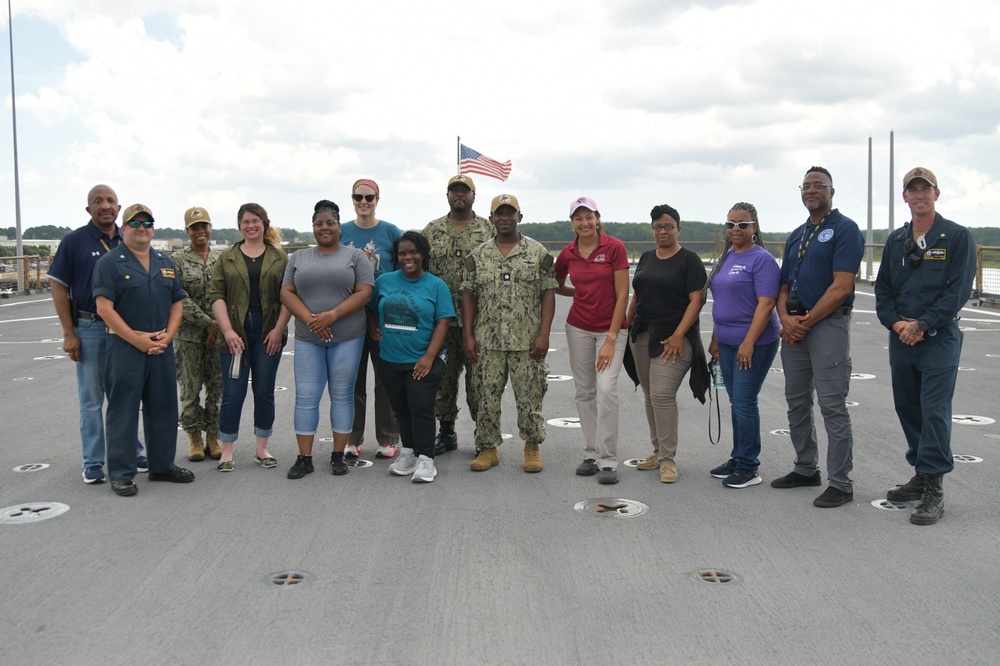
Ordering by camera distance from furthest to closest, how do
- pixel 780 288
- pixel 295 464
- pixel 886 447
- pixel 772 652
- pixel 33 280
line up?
1. pixel 33 280
2. pixel 886 447
3. pixel 295 464
4. pixel 780 288
5. pixel 772 652

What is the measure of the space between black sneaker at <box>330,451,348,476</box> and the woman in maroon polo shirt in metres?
1.72

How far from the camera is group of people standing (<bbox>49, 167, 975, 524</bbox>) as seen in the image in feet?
19.0

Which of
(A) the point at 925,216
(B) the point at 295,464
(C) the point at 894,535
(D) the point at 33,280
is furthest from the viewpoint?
(D) the point at 33,280

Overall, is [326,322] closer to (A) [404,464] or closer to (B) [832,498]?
(A) [404,464]

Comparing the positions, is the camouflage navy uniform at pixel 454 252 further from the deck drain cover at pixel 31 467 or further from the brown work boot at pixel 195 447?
the deck drain cover at pixel 31 467

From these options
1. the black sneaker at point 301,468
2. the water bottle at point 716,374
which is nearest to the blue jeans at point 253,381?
the black sneaker at point 301,468

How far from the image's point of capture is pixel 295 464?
650cm

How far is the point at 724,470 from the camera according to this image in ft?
21.0

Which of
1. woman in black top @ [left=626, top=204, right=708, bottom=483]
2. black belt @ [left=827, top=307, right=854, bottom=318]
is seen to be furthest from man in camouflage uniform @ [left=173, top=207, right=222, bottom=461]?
black belt @ [left=827, top=307, right=854, bottom=318]

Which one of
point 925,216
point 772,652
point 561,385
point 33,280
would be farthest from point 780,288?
point 33,280

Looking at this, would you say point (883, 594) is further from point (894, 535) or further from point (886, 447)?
point (886, 447)

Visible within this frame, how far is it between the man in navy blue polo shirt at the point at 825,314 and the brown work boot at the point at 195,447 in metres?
4.49

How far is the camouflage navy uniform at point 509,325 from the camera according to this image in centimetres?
655

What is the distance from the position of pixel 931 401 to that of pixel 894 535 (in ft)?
2.93
